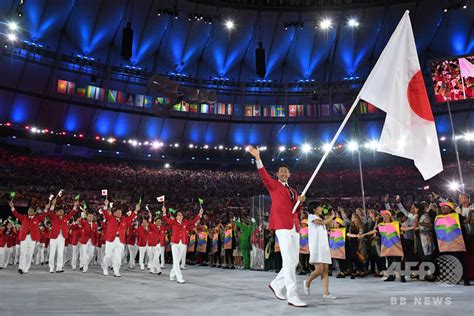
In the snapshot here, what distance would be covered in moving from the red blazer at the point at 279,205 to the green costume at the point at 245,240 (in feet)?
29.6

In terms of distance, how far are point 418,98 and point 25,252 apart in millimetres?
12728

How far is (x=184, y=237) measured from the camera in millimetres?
10547

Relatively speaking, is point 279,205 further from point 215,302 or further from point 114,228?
point 114,228

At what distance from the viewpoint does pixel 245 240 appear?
584 inches

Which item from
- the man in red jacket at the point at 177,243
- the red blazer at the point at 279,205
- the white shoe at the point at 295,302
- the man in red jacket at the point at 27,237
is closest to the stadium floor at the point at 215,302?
the white shoe at the point at 295,302

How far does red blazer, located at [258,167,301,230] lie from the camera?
5.77m

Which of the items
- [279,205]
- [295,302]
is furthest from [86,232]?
[295,302]

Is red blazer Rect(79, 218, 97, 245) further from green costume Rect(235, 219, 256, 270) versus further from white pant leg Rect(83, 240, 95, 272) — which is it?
green costume Rect(235, 219, 256, 270)

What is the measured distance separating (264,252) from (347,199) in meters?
15.1

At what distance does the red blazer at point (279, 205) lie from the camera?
5766 mm

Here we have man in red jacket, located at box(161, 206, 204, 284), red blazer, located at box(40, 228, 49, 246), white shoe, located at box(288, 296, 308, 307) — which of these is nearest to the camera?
white shoe, located at box(288, 296, 308, 307)

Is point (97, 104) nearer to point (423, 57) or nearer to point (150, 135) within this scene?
point (150, 135)

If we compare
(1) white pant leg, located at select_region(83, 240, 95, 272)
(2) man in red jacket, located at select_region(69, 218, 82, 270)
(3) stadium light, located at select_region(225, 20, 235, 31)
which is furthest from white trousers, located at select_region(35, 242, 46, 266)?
(3) stadium light, located at select_region(225, 20, 235, 31)

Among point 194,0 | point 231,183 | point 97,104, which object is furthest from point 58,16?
point 231,183
